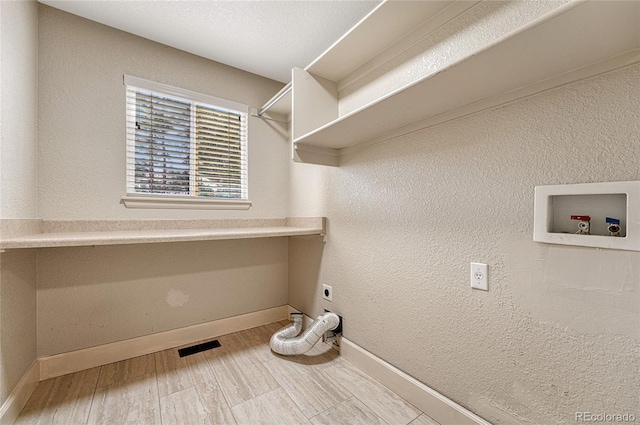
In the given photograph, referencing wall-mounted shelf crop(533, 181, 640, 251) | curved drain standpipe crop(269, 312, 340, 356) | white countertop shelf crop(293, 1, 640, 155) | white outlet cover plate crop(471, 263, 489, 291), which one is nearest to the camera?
white countertop shelf crop(293, 1, 640, 155)

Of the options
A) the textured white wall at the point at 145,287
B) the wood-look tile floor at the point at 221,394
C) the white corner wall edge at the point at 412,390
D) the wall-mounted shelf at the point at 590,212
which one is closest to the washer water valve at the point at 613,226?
the wall-mounted shelf at the point at 590,212

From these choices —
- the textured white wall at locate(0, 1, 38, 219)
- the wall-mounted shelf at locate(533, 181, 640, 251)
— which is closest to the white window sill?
the textured white wall at locate(0, 1, 38, 219)

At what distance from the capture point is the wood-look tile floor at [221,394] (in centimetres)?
130

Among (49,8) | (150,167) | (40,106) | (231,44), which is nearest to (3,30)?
(40,106)

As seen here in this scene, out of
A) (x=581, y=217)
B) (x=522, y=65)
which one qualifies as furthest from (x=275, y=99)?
(x=581, y=217)

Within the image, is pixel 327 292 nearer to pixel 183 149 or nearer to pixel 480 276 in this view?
pixel 480 276

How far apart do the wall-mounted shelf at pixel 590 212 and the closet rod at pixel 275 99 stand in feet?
5.52

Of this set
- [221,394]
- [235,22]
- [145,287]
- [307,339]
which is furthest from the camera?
[145,287]

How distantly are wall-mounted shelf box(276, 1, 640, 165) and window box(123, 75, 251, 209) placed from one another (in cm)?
92

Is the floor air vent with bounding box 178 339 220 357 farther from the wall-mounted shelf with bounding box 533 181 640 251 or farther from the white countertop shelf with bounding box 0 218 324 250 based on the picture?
the wall-mounted shelf with bounding box 533 181 640 251

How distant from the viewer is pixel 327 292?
2027 millimetres

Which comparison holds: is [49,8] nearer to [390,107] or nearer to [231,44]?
[231,44]

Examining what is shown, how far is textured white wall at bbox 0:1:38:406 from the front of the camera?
1.23m

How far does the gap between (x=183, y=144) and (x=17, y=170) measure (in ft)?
3.07
